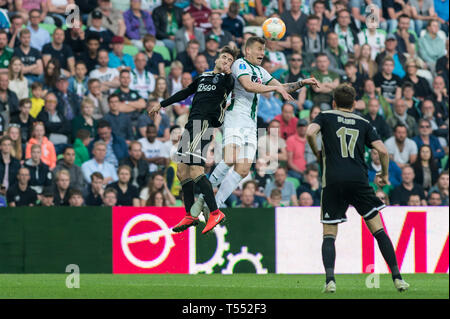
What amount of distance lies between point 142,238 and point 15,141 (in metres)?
3.10

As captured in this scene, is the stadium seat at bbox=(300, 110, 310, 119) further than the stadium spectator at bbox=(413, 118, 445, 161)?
No

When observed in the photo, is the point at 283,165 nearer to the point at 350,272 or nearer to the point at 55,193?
the point at 350,272

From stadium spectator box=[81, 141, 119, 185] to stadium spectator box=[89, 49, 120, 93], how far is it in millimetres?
1836

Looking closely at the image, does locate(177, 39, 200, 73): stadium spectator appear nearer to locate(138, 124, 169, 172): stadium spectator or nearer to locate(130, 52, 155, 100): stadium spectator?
locate(130, 52, 155, 100): stadium spectator

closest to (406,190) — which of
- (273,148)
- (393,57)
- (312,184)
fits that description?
(312,184)

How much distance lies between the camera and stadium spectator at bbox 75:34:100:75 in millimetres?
20172

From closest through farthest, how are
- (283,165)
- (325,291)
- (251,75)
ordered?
(325,291)
(251,75)
(283,165)

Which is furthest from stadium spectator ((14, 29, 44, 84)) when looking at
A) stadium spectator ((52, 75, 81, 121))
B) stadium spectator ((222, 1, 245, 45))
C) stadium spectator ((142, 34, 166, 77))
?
stadium spectator ((222, 1, 245, 45))

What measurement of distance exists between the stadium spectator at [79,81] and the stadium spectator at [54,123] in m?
0.71

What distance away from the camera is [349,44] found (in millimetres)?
22688

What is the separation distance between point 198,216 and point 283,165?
6.90m

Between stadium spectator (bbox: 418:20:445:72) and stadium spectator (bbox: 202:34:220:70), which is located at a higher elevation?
stadium spectator (bbox: 418:20:445:72)

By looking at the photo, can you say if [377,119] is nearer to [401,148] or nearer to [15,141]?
[401,148]

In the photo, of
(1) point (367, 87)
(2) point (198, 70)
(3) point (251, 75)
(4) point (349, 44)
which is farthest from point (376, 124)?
(3) point (251, 75)
